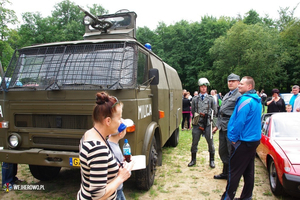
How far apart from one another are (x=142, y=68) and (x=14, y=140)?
2.66 metres

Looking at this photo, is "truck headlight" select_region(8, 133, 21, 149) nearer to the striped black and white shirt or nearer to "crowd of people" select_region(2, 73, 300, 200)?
"crowd of people" select_region(2, 73, 300, 200)

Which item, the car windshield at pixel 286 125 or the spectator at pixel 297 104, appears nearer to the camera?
the car windshield at pixel 286 125

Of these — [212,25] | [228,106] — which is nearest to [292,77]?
[212,25]

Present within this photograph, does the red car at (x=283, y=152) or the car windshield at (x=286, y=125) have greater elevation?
the car windshield at (x=286, y=125)

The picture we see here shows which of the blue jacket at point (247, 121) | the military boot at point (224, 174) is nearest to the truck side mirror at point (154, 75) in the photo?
the blue jacket at point (247, 121)

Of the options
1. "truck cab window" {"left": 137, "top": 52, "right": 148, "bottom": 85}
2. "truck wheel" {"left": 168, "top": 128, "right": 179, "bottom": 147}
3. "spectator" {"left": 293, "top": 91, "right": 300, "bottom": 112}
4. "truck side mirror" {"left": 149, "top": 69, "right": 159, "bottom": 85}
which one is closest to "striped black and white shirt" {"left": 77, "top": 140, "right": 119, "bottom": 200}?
"truck cab window" {"left": 137, "top": 52, "right": 148, "bottom": 85}

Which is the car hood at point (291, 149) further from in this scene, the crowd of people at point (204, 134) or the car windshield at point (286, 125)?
the crowd of people at point (204, 134)

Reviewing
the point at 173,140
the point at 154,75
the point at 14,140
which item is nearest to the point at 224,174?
the point at 154,75

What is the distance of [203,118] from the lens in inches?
232

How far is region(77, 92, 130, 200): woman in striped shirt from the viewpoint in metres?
1.64

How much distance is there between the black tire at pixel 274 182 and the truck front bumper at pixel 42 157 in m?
3.48

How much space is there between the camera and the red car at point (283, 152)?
3.65 m

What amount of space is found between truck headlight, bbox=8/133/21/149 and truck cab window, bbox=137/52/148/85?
7.66 feet

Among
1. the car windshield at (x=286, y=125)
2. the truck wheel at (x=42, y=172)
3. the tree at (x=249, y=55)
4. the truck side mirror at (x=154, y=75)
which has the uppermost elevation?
the tree at (x=249, y=55)
